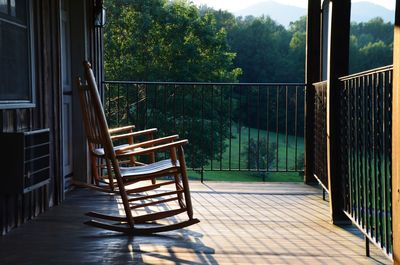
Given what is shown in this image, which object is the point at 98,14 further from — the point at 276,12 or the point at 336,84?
the point at 276,12

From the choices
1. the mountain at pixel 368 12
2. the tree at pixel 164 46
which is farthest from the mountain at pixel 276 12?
the tree at pixel 164 46

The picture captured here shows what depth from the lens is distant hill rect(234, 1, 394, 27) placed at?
70.3 ft

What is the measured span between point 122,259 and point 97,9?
3182mm

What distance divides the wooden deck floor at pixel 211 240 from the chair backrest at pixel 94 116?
0.54 m

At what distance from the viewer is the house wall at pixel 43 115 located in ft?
10.9

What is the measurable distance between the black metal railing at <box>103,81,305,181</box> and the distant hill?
202 inches

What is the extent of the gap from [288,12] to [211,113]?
23864 mm

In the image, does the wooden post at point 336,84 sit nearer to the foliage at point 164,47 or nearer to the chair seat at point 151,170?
the chair seat at point 151,170

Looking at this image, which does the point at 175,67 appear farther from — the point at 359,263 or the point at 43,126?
the point at 359,263

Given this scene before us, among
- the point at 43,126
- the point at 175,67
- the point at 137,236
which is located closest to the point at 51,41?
the point at 43,126

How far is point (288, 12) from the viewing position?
2978 cm

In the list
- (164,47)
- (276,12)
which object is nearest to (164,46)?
(164,47)

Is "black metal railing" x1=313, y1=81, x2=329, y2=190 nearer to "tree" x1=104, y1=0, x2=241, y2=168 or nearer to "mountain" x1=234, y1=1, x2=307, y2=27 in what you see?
"tree" x1=104, y1=0, x2=241, y2=168

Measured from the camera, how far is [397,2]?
2.08 meters
